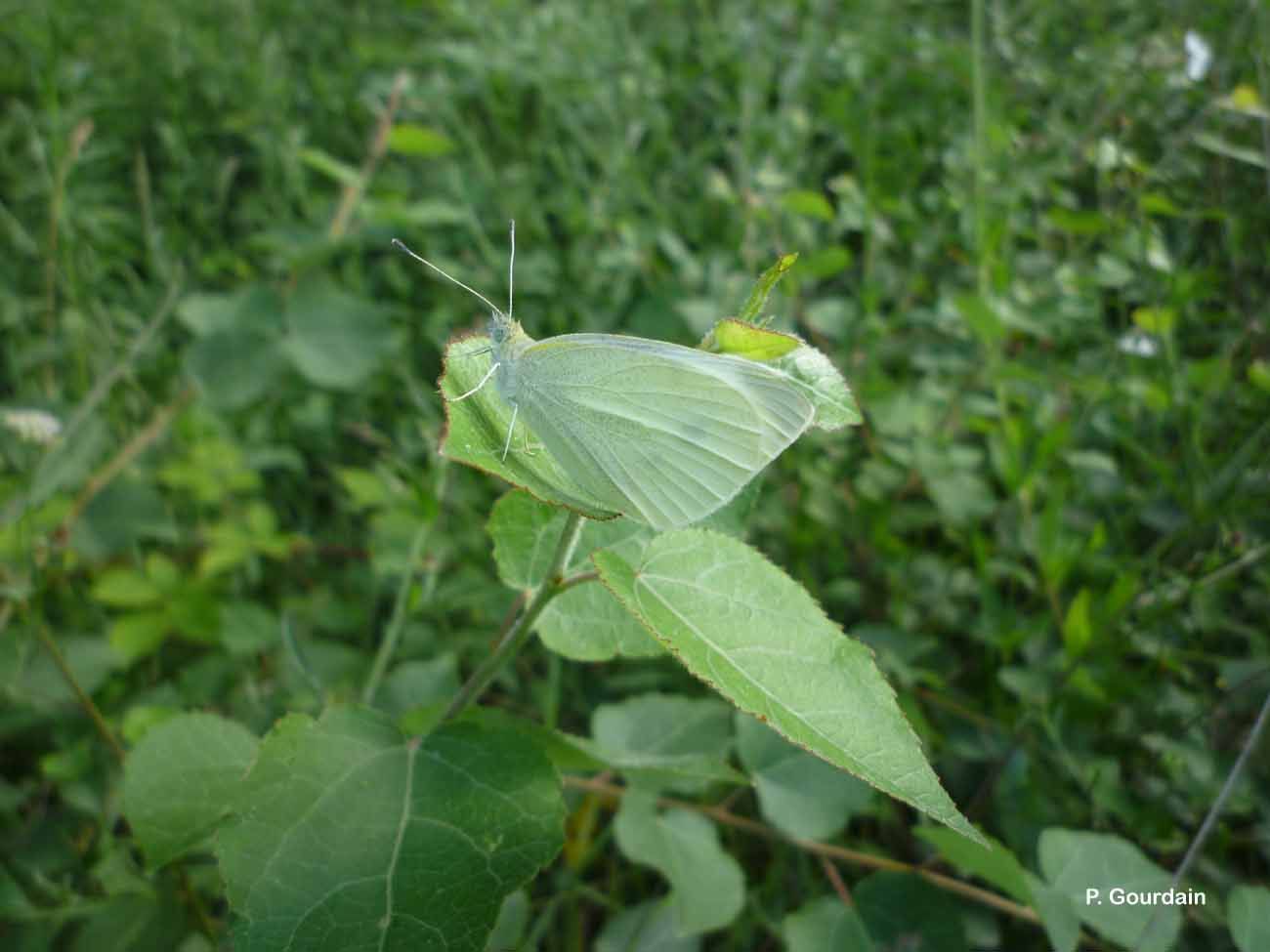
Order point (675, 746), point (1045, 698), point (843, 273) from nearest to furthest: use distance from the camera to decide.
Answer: point (675, 746) → point (1045, 698) → point (843, 273)

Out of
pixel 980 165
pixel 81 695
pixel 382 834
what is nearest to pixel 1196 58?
pixel 980 165

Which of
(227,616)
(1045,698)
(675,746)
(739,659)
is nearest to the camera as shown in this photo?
(739,659)

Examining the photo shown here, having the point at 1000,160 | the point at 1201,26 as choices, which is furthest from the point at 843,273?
the point at 1201,26

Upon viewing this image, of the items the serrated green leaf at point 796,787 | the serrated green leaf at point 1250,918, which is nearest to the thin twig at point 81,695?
the serrated green leaf at point 796,787

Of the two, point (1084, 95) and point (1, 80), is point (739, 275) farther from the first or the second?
point (1, 80)

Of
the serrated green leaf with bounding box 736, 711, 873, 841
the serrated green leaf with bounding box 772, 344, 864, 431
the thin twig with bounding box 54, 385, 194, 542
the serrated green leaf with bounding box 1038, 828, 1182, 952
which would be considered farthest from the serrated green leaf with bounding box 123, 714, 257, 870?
the serrated green leaf with bounding box 1038, 828, 1182, 952

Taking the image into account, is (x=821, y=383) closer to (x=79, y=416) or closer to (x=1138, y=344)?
(x=1138, y=344)

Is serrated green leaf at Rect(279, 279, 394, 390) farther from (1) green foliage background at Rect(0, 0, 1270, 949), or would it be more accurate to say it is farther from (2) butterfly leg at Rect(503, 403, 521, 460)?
(2) butterfly leg at Rect(503, 403, 521, 460)

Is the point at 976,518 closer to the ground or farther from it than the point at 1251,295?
closer to the ground
